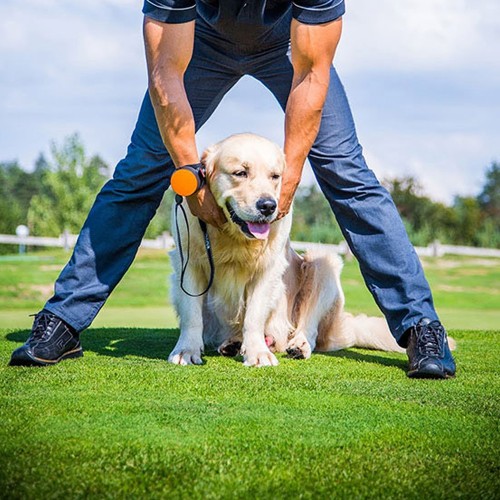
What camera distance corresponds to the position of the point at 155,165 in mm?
3824

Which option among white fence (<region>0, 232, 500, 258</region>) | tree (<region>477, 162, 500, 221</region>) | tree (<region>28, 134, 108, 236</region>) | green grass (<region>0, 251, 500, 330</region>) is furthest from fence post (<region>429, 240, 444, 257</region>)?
tree (<region>477, 162, 500, 221</region>)

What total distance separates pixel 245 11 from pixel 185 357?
5.81 feet

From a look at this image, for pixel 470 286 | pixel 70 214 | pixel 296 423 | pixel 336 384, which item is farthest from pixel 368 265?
pixel 70 214

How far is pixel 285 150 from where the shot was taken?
371 cm

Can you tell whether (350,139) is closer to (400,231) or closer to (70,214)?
(400,231)

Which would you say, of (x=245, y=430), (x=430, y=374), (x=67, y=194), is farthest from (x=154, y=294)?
(x=67, y=194)

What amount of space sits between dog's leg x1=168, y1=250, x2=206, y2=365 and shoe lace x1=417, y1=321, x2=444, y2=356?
111 cm

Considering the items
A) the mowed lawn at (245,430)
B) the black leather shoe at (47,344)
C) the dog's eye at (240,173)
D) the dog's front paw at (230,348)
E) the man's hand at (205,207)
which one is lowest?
the dog's front paw at (230,348)

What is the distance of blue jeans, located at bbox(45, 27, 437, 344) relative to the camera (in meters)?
3.75

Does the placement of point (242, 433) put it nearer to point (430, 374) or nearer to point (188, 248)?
point (430, 374)

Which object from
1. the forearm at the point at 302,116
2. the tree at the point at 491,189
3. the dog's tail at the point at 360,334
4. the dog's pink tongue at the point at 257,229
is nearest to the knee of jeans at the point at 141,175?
the dog's pink tongue at the point at 257,229

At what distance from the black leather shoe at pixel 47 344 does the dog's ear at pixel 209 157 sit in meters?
1.11

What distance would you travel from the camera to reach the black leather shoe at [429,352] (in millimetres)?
3377

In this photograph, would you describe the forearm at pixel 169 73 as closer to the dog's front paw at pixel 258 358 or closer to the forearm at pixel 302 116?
the forearm at pixel 302 116
